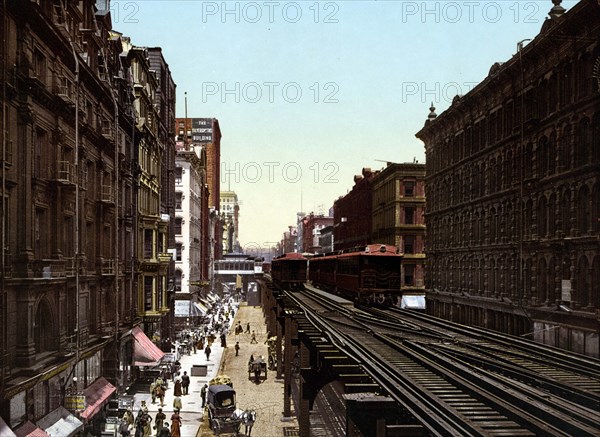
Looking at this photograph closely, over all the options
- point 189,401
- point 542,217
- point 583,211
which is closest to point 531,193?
point 542,217

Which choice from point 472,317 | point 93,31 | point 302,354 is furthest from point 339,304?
point 93,31

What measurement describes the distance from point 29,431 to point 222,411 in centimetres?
1471

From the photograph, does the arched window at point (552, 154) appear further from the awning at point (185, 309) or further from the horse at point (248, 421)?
the awning at point (185, 309)

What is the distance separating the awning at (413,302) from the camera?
79188 mm

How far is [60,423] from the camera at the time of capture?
26.2 m

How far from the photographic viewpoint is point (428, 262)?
72500 millimetres

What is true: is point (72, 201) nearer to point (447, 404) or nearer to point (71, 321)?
point (71, 321)

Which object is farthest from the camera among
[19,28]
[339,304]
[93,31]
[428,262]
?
[428,262]

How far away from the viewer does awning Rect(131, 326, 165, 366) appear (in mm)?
45125

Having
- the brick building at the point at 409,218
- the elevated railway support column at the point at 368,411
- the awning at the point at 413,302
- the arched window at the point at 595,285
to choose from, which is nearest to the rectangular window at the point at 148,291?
the arched window at the point at 595,285

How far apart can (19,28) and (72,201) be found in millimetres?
8494

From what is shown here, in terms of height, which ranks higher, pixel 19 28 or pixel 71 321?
pixel 19 28

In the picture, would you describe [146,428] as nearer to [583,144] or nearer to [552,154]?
[583,144]

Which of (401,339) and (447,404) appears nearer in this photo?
(447,404)
